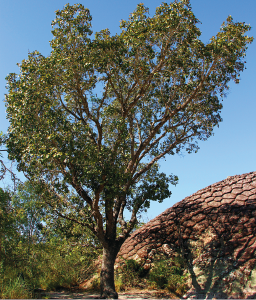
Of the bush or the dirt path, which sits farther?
the bush

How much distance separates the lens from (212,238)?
11.4m

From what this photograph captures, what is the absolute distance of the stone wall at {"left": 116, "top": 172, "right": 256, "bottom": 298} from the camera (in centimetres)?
955

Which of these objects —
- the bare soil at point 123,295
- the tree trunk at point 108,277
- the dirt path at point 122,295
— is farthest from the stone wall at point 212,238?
the tree trunk at point 108,277

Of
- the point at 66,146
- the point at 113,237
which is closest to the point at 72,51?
the point at 66,146

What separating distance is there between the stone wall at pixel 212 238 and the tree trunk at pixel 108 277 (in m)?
2.21

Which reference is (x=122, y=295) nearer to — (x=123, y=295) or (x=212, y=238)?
(x=123, y=295)

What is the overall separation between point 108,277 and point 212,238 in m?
4.69

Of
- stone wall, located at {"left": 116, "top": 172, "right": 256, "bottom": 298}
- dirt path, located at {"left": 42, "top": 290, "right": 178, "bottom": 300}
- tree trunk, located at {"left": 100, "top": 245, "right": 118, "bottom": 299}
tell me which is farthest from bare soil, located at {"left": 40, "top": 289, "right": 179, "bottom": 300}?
stone wall, located at {"left": 116, "top": 172, "right": 256, "bottom": 298}

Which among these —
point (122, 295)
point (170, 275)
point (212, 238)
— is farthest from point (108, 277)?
point (212, 238)

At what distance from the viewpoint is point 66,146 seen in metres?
8.52

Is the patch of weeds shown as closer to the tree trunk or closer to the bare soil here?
the bare soil

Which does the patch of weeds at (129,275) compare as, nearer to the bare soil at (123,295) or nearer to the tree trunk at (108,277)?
the bare soil at (123,295)

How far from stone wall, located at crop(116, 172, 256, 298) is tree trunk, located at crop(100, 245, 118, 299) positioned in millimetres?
2206

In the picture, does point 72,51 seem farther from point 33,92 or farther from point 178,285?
point 178,285
